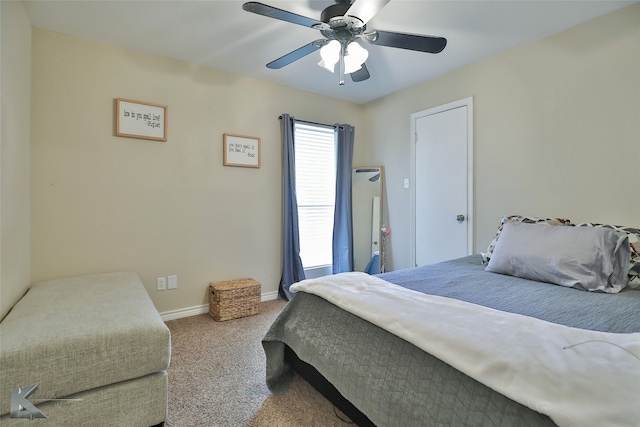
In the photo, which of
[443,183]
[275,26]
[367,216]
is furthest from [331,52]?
[367,216]

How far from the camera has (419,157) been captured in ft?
11.1

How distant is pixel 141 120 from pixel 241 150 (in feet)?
3.03

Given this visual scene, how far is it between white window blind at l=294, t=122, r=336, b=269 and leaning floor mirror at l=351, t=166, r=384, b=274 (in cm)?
35

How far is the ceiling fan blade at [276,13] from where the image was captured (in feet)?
4.92

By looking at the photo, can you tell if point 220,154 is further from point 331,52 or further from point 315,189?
point 331,52

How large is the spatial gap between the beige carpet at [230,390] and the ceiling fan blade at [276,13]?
2061 mm

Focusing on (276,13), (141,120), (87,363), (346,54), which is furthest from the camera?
(141,120)

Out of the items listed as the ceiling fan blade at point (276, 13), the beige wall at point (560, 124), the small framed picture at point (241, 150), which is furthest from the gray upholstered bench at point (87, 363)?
the beige wall at point (560, 124)

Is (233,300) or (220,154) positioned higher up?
(220,154)

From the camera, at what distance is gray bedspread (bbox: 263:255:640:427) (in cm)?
89

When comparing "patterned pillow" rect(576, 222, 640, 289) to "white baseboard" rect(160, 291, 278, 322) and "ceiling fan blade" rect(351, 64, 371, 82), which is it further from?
→ "white baseboard" rect(160, 291, 278, 322)

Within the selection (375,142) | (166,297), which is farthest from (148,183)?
(375,142)

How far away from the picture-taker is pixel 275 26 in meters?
2.27


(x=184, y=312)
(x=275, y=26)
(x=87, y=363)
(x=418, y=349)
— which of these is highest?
(x=275, y=26)
